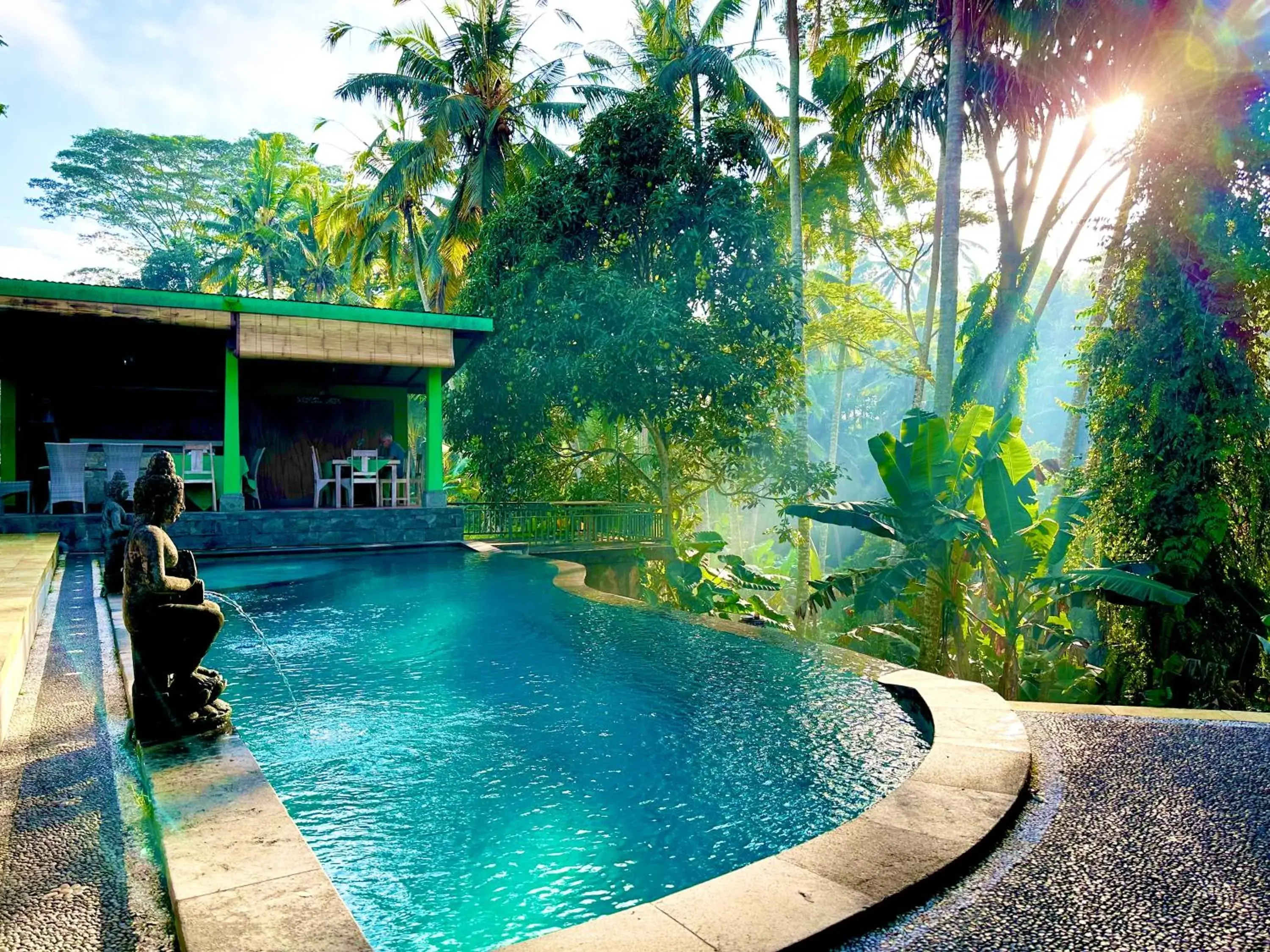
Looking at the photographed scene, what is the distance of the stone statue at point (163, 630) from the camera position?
3.40 meters

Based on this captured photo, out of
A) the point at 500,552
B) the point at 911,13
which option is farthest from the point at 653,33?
the point at 500,552

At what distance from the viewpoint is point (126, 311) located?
1133 centimetres

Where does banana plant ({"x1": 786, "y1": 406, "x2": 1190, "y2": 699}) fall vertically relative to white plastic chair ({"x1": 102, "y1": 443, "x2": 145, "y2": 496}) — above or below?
below

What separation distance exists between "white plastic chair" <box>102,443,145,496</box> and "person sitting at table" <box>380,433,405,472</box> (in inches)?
159

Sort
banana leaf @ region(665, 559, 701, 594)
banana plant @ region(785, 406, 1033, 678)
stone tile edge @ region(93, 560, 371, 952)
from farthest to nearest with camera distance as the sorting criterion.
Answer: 1. banana leaf @ region(665, 559, 701, 594)
2. banana plant @ region(785, 406, 1033, 678)
3. stone tile edge @ region(93, 560, 371, 952)

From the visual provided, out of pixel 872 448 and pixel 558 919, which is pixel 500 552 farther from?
pixel 558 919

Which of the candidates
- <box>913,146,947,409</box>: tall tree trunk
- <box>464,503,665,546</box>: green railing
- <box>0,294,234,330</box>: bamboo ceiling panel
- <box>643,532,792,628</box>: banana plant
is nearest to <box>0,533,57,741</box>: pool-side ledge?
<box>0,294,234,330</box>: bamboo ceiling panel

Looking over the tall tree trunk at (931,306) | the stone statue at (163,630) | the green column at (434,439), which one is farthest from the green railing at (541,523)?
the tall tree trunk at (931,306)

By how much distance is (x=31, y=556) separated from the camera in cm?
762

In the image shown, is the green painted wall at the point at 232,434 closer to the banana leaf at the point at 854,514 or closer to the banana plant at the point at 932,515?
the banana plant at the point at 932,515

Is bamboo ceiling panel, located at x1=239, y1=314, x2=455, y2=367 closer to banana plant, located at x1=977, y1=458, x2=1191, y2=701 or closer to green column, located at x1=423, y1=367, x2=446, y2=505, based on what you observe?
green column, located at x1=423, y1=367, x2=446, y2=505

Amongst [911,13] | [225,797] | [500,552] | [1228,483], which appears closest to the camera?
[225,797]

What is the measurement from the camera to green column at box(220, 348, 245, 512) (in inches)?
473

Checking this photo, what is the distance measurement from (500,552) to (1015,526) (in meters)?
7.73
